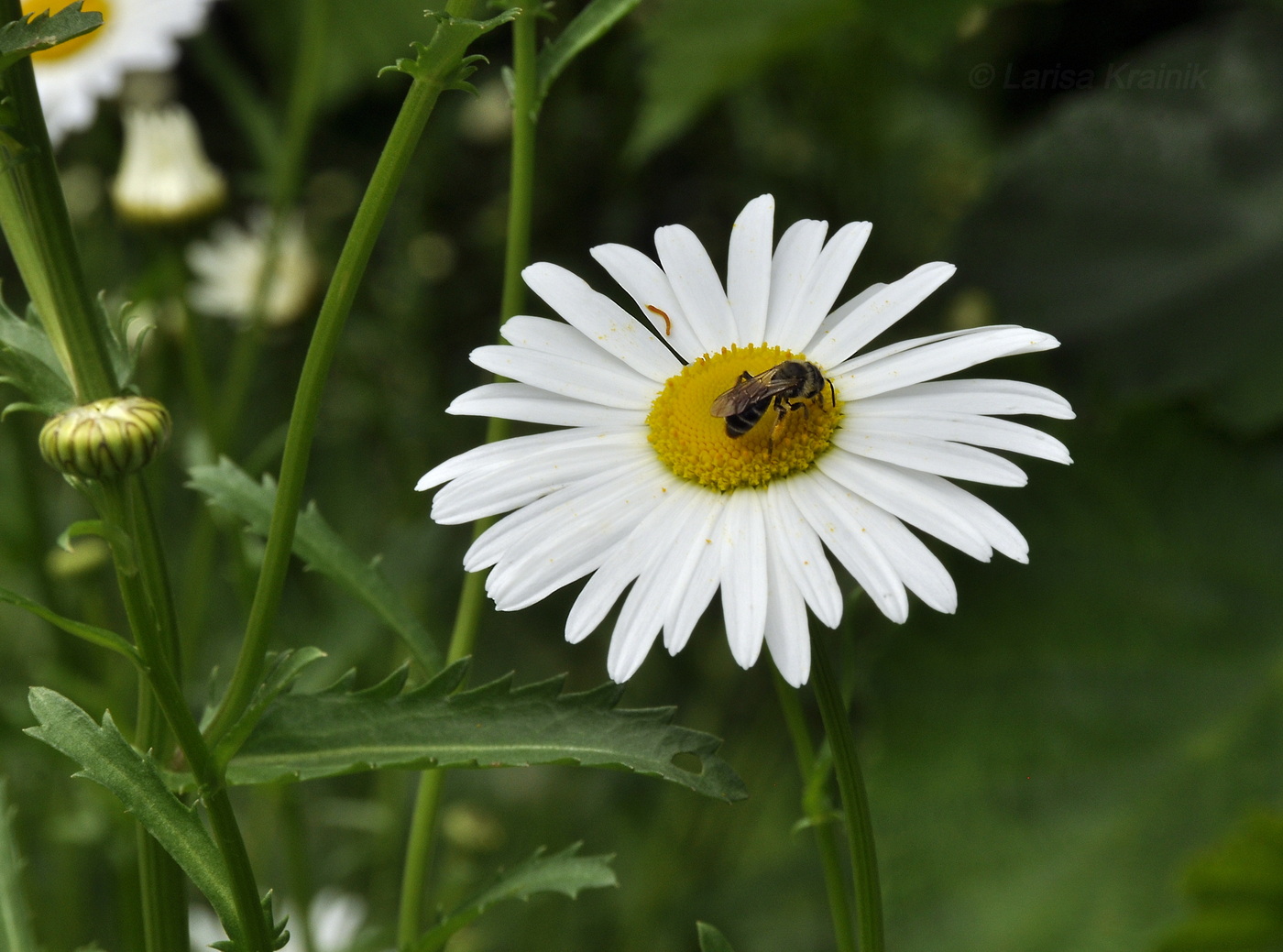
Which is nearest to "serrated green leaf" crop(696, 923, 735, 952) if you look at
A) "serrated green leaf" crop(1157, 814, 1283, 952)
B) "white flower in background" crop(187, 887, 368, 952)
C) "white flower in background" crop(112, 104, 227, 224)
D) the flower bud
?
the flower bud

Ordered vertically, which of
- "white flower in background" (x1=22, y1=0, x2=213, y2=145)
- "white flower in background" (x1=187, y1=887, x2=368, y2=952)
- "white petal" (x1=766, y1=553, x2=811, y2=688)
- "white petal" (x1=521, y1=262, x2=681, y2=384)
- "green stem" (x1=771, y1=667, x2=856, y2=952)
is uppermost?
"white flower in background" (x1=22, y1=0, x2=213, y2=145)

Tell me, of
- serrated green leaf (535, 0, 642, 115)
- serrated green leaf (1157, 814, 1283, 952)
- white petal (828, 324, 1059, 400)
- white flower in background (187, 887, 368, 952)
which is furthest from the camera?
white flower in background (187, 887, 368, 952)

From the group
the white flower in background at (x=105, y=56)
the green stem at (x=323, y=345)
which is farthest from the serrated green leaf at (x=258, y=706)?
the white flower in background at (x=105, y=56)

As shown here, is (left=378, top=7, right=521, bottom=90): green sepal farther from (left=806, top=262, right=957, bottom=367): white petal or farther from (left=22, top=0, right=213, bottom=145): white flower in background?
Result: (left=22, top=0, right=213, bottom=145): white flower in background

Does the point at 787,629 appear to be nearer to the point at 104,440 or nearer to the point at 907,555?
the point at 907,555

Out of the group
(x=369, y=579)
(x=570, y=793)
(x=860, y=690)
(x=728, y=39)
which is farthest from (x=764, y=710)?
(x=369, y=579)

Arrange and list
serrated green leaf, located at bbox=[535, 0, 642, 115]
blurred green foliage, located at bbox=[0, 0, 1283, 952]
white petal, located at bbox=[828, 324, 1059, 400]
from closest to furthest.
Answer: white petal, located at bbox=[828, 324, 1059, 400], serrated green leaf, located at bbox=[535, 0, 642, 115], blurred green foliage, located at bbox=[0, 0, 1283, 952]

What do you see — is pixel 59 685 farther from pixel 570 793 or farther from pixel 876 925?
pixel 570 793

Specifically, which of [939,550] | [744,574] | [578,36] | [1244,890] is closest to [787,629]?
[744,574]
